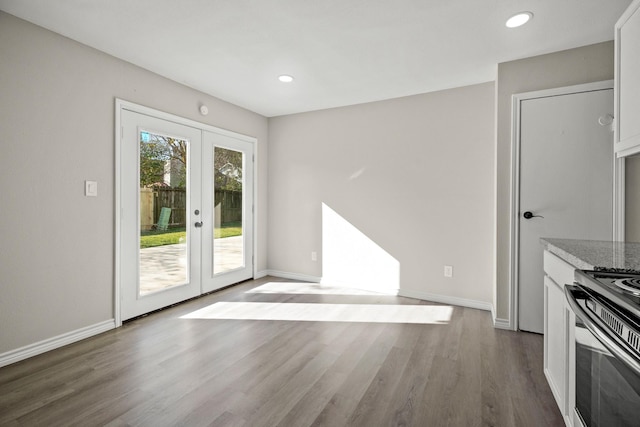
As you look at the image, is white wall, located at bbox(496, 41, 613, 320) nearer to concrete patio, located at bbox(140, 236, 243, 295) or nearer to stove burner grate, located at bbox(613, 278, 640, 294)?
stove burner grate, located at bbox(613, 278, 640, 294)

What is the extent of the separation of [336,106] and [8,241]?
11.8ft

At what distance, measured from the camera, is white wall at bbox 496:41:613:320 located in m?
2.62

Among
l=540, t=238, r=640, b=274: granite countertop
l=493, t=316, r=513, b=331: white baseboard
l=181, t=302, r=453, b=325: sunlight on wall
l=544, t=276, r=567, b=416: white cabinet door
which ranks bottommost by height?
l=181, t=302, r=453, b=325: sunlight on wall

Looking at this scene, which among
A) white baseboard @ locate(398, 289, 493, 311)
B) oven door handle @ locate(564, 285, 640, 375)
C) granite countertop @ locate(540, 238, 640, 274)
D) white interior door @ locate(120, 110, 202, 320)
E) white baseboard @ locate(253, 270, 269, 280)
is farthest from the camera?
white baseboard @ locate(253, 270, 269, 280)

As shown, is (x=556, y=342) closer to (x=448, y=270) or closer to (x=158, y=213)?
(x=448, y=270)

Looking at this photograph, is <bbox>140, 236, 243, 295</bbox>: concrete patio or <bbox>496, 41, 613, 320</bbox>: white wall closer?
<bbox>496, 41, 613, 320</bbox>: white wall

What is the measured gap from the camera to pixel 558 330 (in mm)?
1623

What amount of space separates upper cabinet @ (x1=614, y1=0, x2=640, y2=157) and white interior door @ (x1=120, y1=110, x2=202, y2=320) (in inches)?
147

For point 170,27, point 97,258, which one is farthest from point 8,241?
point 170,27

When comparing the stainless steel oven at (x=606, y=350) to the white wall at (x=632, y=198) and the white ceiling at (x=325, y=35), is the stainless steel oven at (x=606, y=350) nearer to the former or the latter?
the white wall at (x=632, y=198)

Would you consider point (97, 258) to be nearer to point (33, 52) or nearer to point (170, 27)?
point (33, 52)

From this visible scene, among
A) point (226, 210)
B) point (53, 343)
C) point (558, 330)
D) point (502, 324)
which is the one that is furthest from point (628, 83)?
point (53, 343)

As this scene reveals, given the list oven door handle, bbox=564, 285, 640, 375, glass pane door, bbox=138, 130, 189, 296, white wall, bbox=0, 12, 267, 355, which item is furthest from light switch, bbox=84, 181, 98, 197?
oven door handle, bbox=564, 285, 640, 375

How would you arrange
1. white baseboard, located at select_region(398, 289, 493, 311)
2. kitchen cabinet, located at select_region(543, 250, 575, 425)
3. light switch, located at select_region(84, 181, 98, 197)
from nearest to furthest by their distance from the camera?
kitchen cabinet, located at select_region(543, 250, 575, 425), light switch, located at select_region(84, 181, 98, 197), white baseboard, located at select_region(398, 289, 493, 311)
